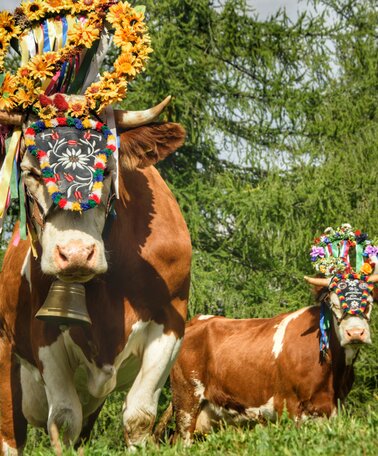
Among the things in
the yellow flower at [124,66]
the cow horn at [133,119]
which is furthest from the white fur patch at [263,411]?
the yellow flower at [124,66]

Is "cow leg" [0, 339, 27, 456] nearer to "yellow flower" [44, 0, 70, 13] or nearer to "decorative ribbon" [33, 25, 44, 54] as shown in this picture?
"decorative ribbon" [33, 25, 44, 54]

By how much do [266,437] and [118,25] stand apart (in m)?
2.77

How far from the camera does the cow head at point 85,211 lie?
4.86 m

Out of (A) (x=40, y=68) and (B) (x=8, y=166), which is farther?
(A) (x=40, y=68)

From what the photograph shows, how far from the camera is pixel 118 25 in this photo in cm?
576

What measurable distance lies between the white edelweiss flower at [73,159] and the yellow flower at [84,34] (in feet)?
2.94

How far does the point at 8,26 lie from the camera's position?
579cm

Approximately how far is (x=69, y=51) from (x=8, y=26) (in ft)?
1.34

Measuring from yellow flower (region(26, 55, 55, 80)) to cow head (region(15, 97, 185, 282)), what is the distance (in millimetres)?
475

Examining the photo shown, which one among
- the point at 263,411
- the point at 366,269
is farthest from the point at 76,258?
the point at 263,411

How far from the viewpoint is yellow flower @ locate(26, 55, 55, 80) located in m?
5.57

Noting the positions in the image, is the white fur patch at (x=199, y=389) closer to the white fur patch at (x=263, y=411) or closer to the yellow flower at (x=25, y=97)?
the white fur patch at (x=263, y=411)

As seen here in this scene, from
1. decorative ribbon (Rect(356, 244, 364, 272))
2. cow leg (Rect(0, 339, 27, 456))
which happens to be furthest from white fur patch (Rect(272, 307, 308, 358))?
cow leg (Rect(0, 339, 27, 456))

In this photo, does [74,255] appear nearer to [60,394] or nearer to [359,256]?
[60,394]
